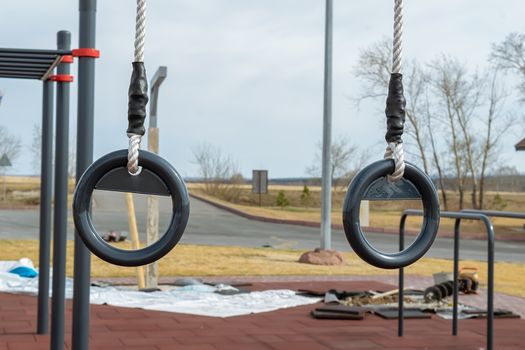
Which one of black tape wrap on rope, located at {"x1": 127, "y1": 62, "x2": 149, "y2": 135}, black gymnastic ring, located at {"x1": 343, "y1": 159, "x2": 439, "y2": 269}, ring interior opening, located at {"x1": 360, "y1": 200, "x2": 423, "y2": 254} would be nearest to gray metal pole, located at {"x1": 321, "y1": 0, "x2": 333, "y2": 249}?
ring interior opening, located at {"x1": 360, "y1": 200, "x2": 423, "y2": 254}

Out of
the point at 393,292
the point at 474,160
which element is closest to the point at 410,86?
the point at 474,160

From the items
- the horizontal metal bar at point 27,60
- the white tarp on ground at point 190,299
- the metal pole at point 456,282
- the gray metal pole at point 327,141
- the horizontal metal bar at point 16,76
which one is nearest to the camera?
the horizontal metal bar at point 27,60

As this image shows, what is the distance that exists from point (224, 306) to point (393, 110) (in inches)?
261

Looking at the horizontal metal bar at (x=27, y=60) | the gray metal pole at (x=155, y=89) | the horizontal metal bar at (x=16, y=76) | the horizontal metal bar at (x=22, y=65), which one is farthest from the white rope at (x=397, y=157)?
the gray metal pole at (x=155, y=89)

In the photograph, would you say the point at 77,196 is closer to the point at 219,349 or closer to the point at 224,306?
the point at 219,349

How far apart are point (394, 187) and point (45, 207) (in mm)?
5119

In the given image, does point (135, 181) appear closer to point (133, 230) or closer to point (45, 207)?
point (45, 207)

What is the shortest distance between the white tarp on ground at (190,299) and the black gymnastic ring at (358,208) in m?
5.95

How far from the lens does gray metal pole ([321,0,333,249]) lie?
13.6 meters

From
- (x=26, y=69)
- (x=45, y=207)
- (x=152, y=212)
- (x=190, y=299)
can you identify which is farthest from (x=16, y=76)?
(x=190, y=299)

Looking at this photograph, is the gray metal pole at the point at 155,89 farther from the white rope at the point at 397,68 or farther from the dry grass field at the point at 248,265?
the white rope at the point at 397,68

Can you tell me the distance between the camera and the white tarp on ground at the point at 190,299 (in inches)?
324

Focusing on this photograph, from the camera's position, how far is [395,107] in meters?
2.09

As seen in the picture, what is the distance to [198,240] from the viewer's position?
1844 centimetres
